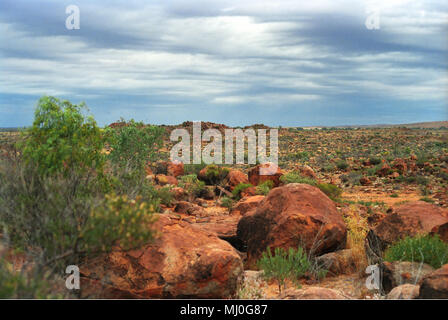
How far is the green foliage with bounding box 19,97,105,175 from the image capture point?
25.7 ft

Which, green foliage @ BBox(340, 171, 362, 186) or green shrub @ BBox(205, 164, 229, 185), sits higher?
green shrub @ BBox(205, 164, 229, 185)

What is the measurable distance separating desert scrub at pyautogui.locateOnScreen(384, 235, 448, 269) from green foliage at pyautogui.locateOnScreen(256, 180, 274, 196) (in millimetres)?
10186

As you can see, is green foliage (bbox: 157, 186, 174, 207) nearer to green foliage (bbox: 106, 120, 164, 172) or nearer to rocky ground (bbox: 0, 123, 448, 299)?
rocky ground (bbox: 0, 123, 448, 299)

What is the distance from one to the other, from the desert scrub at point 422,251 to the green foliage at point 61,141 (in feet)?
19.8

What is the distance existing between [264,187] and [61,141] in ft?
40.4

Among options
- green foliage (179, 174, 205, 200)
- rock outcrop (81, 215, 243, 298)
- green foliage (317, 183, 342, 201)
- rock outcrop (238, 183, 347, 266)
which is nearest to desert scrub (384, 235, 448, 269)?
rock outcrop (238, 183, 347, 266)

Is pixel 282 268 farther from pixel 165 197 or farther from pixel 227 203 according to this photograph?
pixel 227 203

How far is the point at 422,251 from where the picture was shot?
27.3ft

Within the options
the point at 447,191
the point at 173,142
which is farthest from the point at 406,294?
the point at 173,142

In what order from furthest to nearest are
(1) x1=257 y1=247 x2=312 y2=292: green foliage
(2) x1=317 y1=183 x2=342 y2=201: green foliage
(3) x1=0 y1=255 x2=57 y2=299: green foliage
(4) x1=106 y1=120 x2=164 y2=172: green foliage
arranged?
1. (2) x1=317 y1=183 x2=342 y2=201: green foliage
2. (4) x1=106 y1=120 x2=164 y2=172: green foliage
3. (1) x1=257 y1=247 x2=312 y2=292: green foliage
4. (3) x1=0 y1=255 x2=57 y2=299: green foliage

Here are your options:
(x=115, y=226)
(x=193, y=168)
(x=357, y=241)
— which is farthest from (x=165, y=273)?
(x=193, y=168)

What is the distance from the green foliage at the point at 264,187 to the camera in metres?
19.0

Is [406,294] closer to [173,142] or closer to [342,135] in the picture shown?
[173,142]

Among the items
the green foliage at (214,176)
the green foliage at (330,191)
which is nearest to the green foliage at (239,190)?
the green foliage at (330,191)
